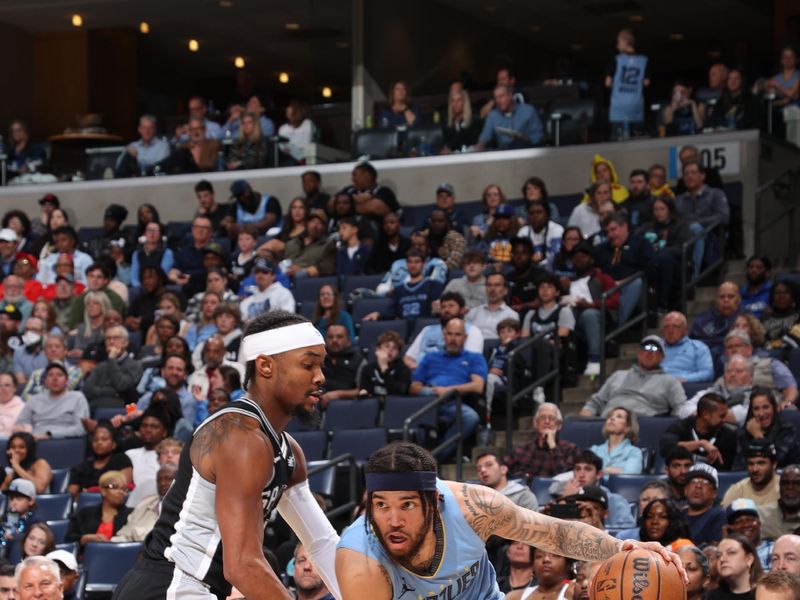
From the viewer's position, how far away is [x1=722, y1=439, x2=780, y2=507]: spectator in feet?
32.4

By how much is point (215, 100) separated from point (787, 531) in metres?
20.2

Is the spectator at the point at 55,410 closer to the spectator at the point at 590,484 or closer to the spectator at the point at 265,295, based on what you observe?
the spectator at the point at 265,295

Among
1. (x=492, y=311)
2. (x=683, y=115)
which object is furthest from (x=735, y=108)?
(x=492, y=311)

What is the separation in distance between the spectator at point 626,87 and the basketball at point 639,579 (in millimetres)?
12812

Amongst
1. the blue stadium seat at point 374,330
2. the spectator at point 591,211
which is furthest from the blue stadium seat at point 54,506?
the spectator at point 591,211

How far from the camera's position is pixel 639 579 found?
4.97 meters

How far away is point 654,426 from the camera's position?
1153 centimetres

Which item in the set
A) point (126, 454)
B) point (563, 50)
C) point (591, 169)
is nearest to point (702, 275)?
A: point (591, 169)

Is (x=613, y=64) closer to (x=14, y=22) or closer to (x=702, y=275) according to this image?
(x=702, y=275)

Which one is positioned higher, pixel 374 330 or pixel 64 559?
pixel 374 330

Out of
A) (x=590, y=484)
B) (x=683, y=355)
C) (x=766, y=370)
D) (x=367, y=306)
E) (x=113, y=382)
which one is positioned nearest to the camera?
(x=590, y=484)

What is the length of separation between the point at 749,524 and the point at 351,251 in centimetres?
758

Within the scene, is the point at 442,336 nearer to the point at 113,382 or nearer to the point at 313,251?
the point at 113,382

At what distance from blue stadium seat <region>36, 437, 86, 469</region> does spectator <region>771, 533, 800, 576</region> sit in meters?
6.72
